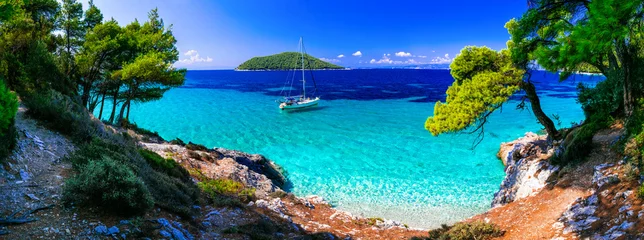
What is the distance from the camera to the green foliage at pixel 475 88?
45.1ft

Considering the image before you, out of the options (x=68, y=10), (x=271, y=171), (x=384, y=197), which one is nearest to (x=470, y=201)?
(x=384, y=197)

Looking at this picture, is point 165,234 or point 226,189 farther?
point 226,189

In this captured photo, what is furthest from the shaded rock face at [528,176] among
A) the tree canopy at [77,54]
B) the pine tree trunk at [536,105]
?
the tree canopy at [77,54]

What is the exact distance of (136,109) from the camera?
49.8 meters


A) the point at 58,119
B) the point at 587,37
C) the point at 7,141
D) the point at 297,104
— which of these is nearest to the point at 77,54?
the point at 58,119

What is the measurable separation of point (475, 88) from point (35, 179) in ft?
50.9

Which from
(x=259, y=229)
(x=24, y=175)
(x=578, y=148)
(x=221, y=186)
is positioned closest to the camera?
(x=24, y=175)

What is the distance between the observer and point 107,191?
711cm

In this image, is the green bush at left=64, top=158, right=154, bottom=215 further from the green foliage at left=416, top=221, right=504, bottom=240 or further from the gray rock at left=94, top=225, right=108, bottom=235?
the green foliage at left=416, top=221, right=504, bottom=240

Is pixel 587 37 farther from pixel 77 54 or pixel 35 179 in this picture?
pixel 77 54

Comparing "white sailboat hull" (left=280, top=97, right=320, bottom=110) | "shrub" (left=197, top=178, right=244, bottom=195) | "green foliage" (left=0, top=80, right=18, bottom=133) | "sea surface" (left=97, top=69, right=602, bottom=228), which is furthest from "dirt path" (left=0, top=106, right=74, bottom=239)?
"white sailboat hull" (left=280, top=97, right=320, bottom=110)

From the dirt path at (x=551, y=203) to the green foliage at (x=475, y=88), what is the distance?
3.76 m

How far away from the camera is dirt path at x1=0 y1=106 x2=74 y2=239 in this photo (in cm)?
598

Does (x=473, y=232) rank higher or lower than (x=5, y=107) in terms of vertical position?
lower
